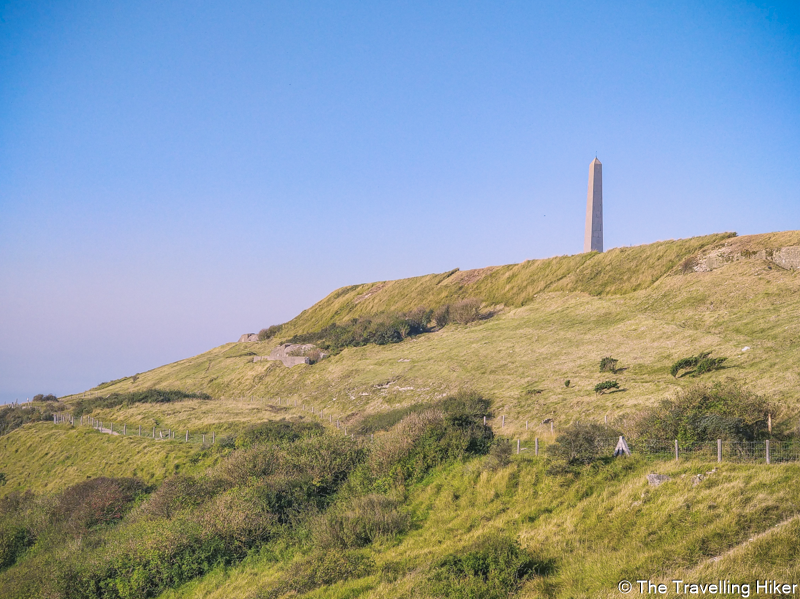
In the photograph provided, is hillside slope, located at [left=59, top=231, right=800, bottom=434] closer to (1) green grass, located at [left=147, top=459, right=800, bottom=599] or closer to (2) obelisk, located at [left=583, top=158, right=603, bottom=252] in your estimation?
(2) obelisk, located at [left=583, top=158, right=603, bottom=252]

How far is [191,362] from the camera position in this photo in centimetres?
9131

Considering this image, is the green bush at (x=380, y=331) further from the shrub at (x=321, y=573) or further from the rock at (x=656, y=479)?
the rock at (x=656, y=479)

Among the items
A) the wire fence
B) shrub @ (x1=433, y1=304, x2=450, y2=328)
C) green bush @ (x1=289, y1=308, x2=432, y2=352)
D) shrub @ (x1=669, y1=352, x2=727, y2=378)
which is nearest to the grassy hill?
shrub @ (x1=669, y1=352, x2=727, y2=378)

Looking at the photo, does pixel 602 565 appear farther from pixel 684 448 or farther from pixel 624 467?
pixel 684 448

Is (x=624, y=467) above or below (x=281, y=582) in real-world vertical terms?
above

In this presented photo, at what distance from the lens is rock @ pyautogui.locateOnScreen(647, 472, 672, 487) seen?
14.6 metres

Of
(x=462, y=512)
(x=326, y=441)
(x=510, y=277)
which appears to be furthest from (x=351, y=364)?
(x=462, y=512)

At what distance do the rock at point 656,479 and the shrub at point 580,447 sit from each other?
208 cm

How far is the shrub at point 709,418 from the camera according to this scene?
57.7 ft

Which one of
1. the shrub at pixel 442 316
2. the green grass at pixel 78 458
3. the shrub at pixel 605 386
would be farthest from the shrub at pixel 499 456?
the shrub at pixel 442 316

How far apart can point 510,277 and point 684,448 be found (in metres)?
52.2

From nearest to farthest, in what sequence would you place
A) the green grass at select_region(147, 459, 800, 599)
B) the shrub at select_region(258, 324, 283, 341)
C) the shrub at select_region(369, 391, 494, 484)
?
1. the green grass at select_region(147, 459, 800, 599)
2. the shrub at select_region(369, 391, 494, 484)
3. the shrub at select_region(258, 324, 283, 341)

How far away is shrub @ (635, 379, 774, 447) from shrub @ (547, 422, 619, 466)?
6.87ft

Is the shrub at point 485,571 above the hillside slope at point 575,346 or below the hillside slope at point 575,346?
below
